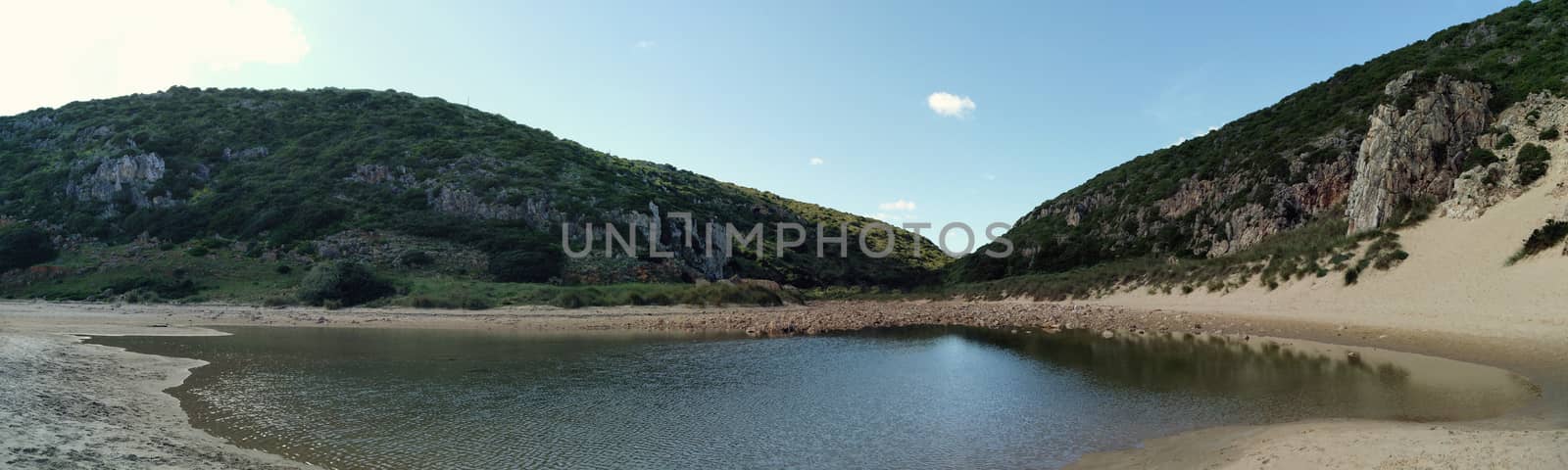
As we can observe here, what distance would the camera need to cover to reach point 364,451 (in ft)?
40.6

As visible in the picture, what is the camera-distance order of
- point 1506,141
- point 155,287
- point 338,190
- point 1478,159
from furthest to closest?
point 338,190
point 155,287
point 1478,159
point 1506,141

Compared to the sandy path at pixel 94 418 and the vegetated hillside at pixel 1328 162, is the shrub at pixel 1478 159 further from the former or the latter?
the sandy path at pixel 94 418

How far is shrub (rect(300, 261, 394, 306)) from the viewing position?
44688mm

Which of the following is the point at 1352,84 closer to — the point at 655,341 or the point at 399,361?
the point at 655,341

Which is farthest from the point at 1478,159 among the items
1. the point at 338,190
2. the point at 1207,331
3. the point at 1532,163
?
the point at 338,190

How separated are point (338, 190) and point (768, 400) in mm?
71327

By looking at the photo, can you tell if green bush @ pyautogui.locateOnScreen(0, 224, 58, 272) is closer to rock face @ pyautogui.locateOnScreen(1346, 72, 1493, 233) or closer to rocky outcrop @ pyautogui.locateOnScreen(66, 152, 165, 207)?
rocky outcrop @ pyautogui.locateOnScreen(66, 152, 165, 207)

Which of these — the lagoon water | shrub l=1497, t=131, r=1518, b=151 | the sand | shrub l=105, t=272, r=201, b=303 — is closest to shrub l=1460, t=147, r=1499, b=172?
shrub l=1497, t=131, r=1518, b=151

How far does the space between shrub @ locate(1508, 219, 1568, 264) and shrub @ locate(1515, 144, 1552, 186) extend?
8.23 meters

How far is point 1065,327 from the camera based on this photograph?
1576 inches

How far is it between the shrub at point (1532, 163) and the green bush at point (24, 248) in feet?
304

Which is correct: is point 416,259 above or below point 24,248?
below

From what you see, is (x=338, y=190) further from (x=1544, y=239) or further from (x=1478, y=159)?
(x=1478, y=159)

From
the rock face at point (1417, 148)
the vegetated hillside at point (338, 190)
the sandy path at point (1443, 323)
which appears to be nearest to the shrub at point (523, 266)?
the vegetated hillside at point (338, 190)
